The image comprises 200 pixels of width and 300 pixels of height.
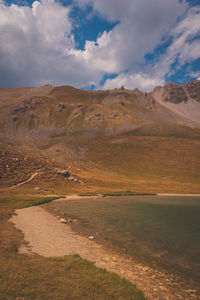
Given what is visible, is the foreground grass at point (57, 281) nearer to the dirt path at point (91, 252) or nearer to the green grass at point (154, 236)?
the dirt path at point (91, 252)

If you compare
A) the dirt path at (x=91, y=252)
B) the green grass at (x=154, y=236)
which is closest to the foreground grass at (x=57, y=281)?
the dirt path at (x=91, y=252)

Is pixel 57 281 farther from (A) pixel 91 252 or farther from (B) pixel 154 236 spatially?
(B) pixel 154 236

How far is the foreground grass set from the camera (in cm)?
806

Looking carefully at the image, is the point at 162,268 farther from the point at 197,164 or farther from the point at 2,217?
the point at 197,164

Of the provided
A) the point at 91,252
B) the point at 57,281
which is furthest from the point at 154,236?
the point at 57,281

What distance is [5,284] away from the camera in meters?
8.15

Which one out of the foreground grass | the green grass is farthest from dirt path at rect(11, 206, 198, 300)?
the foreground grass

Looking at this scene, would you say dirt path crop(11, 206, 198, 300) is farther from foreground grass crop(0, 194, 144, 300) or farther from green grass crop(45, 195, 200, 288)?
foreground grass crop(0, 194, 144, 300)

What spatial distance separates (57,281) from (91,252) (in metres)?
6.44

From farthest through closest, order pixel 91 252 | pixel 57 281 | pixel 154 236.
A: pixel 154 236 < pixel 91 252 < pixel 57 281

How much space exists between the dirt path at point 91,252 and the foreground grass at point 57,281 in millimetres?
1622

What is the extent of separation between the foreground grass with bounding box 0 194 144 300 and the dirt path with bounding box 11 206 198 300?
1.62 meters

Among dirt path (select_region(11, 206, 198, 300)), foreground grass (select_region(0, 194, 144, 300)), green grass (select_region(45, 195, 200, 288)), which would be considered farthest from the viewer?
green grass (select_region(45, 195, 200, 288))

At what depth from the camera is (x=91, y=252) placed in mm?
15219
